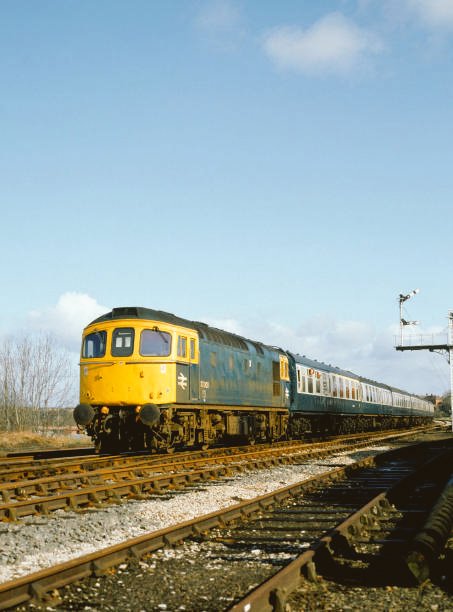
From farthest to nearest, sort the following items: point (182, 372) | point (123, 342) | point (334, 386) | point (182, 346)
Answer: point (334, 386), point (182, 346), point (182, 372), point (123, 342)

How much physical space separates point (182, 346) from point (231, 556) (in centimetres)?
1210

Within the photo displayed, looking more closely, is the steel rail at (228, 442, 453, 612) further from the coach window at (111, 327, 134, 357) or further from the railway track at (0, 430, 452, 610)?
the coach window at (111, 327, 134, 357)

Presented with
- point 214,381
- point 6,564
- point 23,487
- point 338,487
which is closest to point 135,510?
point 23,487

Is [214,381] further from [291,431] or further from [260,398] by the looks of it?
[291,431]

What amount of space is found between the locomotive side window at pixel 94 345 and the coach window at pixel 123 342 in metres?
0.35

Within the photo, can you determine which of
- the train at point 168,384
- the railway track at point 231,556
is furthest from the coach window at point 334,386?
the railway track at point 231,556

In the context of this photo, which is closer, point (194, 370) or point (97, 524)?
point (97, 524)

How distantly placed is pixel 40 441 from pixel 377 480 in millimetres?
22075

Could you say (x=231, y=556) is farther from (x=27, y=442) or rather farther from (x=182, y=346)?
(x=27, y=442)

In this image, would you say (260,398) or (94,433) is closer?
(94,433)

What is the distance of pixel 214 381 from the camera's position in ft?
67.5

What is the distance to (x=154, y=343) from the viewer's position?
18.1 m

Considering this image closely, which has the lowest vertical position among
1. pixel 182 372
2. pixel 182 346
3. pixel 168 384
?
pixel 168 384

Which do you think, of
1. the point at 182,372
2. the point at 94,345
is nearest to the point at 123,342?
the point at 94,345
